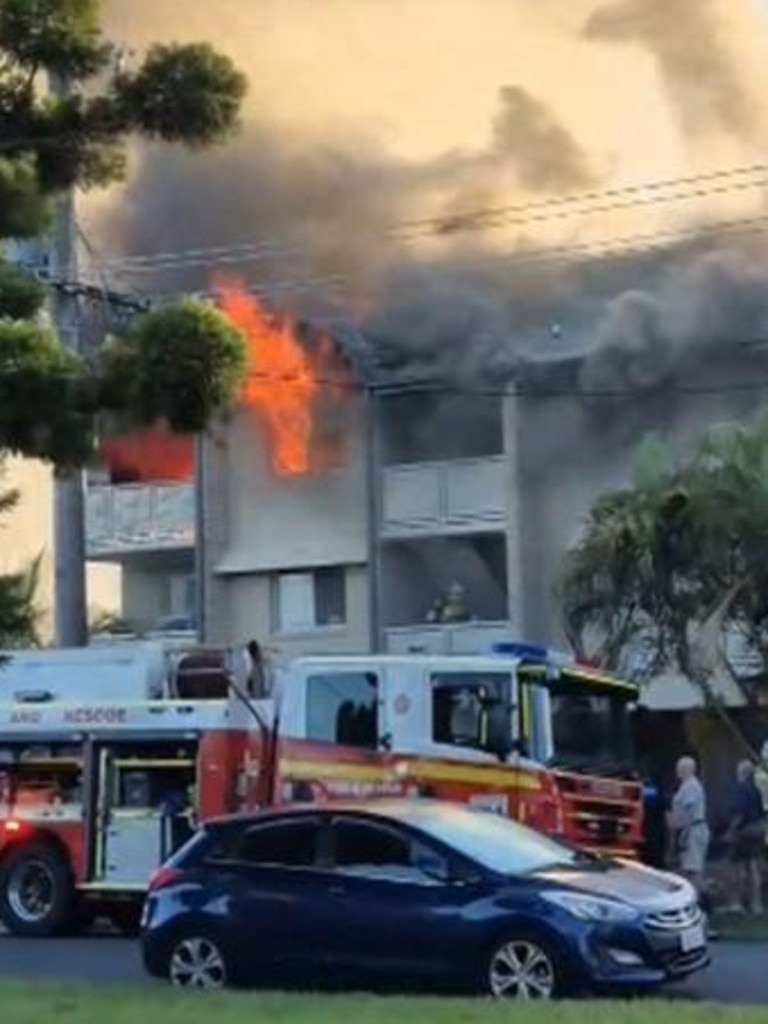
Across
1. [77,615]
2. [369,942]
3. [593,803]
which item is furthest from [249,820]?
[77,615]

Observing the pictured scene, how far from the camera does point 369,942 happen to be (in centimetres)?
1566

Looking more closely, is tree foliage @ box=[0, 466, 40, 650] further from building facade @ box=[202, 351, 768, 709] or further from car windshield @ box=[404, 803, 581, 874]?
building facade @ box=[202, 351, 768, 709]

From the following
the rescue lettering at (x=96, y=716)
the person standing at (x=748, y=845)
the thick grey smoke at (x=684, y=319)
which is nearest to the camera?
the rescue lettering at (x=96, y=716)

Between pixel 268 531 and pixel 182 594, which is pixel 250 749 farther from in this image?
pixel 182 594

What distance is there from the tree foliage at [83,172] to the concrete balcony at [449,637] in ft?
82.8

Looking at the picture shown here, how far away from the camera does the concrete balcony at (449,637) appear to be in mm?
37125

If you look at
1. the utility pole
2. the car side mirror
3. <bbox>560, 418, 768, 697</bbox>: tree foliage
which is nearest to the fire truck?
the utility pole

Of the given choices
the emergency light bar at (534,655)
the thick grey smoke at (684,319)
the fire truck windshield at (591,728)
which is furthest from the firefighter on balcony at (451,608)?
the emergency light bar at (534,655)

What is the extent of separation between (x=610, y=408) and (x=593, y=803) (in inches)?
582

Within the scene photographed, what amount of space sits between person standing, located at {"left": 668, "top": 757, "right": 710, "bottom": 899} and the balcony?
1873cm

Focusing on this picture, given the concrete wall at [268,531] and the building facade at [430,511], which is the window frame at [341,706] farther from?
the concrete wall at [268,531]

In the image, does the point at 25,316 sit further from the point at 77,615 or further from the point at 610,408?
the point at 610,408

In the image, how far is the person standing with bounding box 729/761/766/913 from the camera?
23.1m

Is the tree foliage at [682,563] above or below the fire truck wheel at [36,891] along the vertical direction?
above
